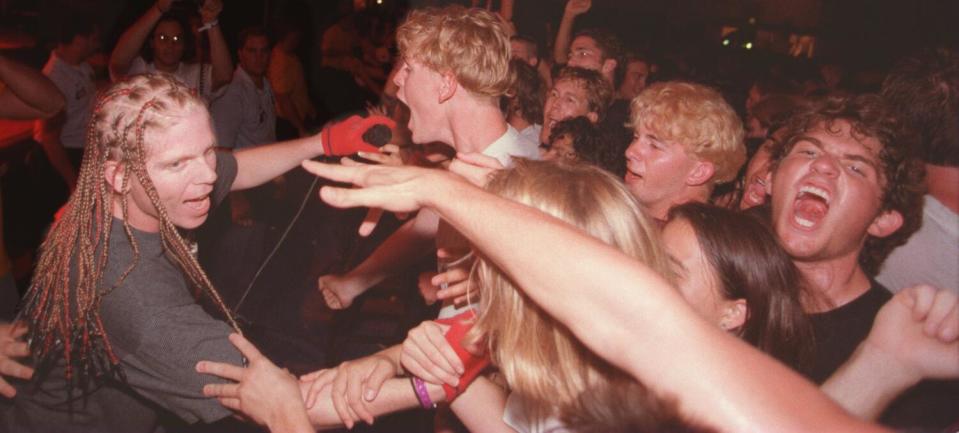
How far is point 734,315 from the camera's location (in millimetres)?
1217

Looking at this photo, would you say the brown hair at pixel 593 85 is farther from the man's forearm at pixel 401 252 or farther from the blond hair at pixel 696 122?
the man's forearm at pixel 401 252

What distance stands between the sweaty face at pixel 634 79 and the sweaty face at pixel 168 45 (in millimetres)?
2162

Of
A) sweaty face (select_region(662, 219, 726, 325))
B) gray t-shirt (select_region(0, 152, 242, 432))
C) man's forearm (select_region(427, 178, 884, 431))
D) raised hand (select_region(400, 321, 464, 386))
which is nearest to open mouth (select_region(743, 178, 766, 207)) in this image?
sweaty face (select_region(662, 219, 726, 325))

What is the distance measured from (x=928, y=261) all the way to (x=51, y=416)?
2.10 metres

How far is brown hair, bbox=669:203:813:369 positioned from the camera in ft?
3.86

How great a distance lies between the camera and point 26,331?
1390 millimetres

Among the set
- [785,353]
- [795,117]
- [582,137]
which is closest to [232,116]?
[582,137]

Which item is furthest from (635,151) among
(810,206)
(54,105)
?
(54,105)

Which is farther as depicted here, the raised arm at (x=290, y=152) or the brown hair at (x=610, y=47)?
the brown hair at (x=610, y=47)

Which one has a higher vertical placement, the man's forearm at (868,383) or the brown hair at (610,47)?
the brown hair at (610,47)

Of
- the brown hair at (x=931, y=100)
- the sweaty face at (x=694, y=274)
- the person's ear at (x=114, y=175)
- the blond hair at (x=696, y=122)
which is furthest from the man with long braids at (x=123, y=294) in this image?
the brown hair at (x=931, y=100)

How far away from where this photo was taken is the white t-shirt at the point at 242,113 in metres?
2.91

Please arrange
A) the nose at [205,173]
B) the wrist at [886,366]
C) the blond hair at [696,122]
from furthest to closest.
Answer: the blond hair at [696,122] → the nose at [205,173] → the wrist at [886,366]

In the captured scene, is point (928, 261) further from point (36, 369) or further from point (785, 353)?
point (36, 369)
